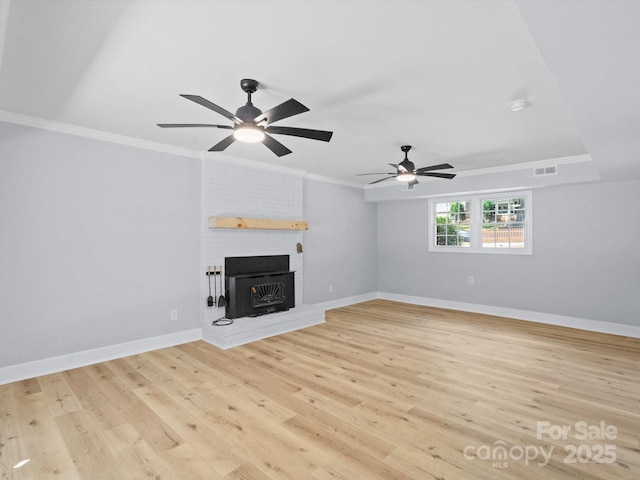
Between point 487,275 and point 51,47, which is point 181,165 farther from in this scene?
point 487,275

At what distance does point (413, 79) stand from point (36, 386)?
4.31 meters

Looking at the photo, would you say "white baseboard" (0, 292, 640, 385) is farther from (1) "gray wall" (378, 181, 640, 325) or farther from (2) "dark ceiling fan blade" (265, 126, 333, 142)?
(2) "dark ceiling fan blade" (265, 126, 333, 142)

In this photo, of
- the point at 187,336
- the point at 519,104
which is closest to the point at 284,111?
the point at 519,104

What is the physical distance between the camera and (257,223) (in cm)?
496

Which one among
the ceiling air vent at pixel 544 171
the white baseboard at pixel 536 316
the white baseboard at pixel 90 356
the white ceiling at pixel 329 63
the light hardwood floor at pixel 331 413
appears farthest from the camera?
the ceiling air vent at pixel 544 171

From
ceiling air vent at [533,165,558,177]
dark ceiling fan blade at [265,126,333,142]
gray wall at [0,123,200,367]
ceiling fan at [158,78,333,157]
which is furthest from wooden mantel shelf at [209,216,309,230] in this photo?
ceiling air vent at [533,165,558,177]

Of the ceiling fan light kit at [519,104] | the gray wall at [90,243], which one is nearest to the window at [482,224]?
the ceiling fan light kit at [519,104]

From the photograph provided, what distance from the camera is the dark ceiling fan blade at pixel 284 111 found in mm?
2188

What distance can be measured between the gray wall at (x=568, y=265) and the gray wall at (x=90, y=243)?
16.0 ft

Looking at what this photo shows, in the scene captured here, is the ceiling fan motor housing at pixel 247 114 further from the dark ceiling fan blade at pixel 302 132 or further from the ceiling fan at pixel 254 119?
the dark ceiling fan blade at pixel 302 132

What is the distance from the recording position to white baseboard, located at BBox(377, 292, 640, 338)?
479 cm

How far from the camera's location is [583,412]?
2609 mm

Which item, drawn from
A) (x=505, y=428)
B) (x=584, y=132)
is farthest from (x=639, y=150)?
(x=505, y=428)

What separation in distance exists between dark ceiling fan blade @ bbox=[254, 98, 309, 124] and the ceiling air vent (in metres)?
4.56
